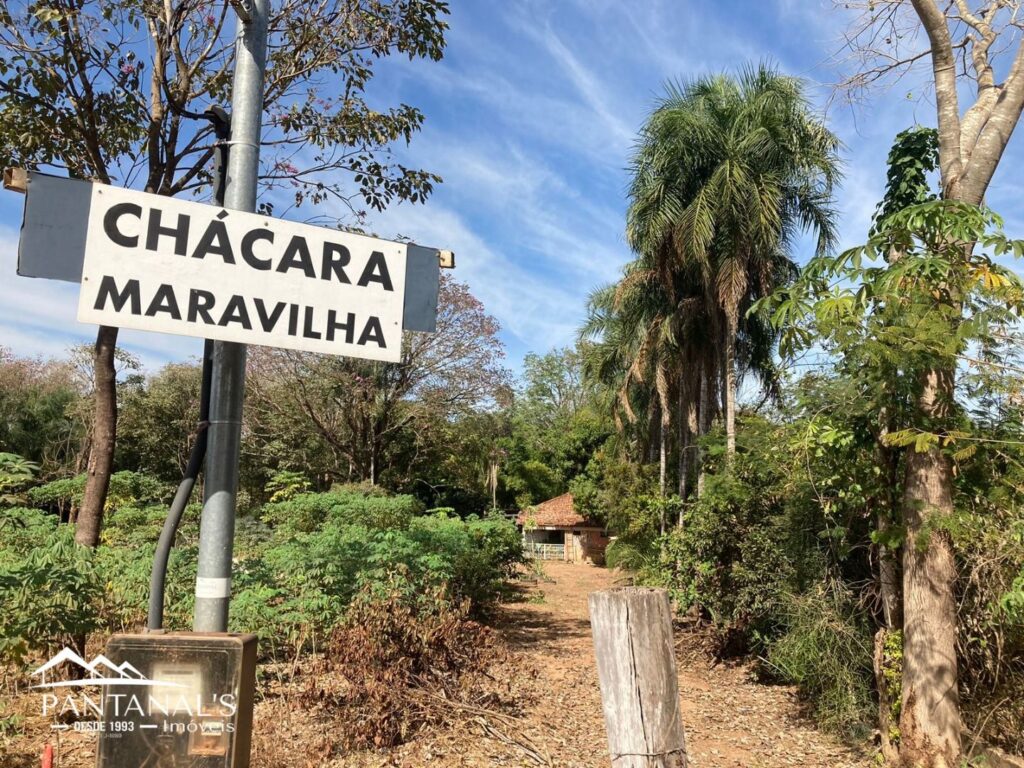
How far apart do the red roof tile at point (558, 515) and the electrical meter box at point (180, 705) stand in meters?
33.7

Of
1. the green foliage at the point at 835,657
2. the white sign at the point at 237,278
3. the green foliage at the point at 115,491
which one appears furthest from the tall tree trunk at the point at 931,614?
the green foliage at the point at 115,491

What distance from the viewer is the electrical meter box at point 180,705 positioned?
5.34 ft

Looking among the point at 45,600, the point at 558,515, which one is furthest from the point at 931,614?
the point at 558,515

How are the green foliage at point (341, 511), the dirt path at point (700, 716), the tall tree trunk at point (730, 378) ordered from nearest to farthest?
the dirt path at point (700, 716) < the green foliage at point (341, 511) < the tall tree trunk at point (730, 378)

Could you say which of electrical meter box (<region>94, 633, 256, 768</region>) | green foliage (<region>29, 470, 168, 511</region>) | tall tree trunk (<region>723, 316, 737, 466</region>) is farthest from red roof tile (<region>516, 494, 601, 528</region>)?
electrical meter box (<region>94, 633, 256, 768</region>)

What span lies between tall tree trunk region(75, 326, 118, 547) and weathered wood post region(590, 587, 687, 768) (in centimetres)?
626

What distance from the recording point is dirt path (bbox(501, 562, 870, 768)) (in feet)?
21.5

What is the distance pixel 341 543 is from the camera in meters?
7.61

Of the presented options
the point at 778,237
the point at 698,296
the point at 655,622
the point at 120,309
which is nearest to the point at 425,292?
the point at 120,309

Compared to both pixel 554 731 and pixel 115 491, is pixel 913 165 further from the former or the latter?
pixel 115 491

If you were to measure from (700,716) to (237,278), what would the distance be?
773 cm

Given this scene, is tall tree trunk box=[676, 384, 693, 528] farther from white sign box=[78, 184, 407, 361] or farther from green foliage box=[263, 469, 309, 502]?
white sign box=[78, 184, 407, 361]

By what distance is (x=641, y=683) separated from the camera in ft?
6.32

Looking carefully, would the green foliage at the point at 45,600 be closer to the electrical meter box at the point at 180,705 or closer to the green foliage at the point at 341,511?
the electrical meter box at the point at 180,705
